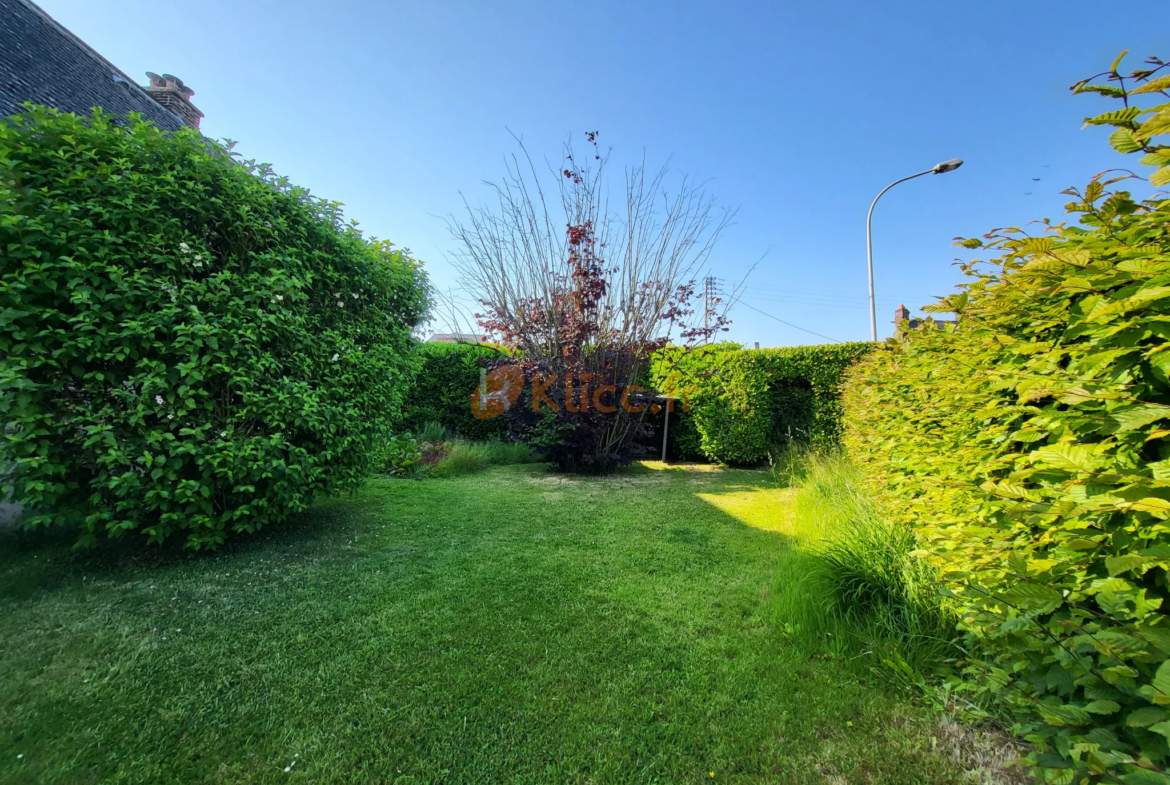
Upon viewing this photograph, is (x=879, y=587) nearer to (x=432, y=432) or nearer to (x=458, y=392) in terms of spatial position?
(x=432, y=432)

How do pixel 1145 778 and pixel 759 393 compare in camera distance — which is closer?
pixel 1145 778

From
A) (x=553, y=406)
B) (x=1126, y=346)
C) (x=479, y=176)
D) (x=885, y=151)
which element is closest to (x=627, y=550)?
(x=1126, y=346)

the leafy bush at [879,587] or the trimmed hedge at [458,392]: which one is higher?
the trimmed hedge at [458,392]

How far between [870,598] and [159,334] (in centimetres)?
469

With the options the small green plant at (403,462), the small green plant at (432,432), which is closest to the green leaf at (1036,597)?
the small green plant at (403,462)

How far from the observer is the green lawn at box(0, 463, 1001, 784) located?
58.0 inches

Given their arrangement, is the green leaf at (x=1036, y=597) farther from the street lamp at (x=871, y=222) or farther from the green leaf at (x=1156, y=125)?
the street lamp at (x=871, y=222)

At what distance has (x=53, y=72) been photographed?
5.03 metres

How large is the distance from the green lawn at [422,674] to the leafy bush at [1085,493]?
700 millimetres

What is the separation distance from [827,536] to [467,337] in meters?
7.68

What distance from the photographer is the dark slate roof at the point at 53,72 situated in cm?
434

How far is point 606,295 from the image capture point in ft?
23.8

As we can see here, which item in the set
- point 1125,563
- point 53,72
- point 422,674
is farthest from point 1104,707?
point 53,72

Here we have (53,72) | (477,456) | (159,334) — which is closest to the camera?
(159,334)
